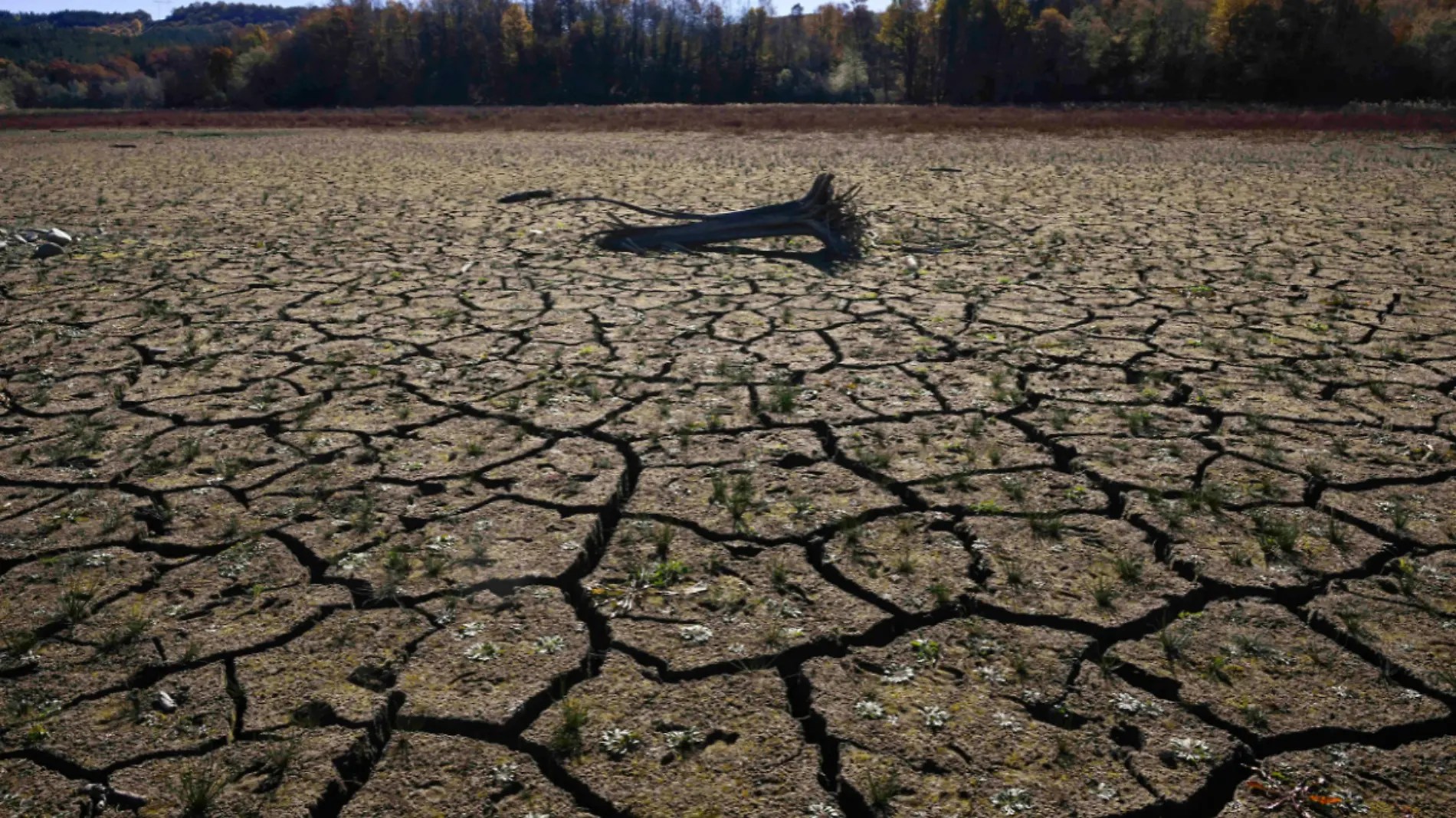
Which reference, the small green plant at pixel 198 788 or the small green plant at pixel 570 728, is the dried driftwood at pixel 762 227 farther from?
the small green plant at pixel 198 788

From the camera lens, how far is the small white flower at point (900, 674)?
6.77 feet

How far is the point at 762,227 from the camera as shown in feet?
22.8

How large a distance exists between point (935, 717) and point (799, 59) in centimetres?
6056

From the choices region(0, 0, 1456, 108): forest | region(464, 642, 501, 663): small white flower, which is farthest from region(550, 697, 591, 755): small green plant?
region(0, 0, 1456, 108): forest

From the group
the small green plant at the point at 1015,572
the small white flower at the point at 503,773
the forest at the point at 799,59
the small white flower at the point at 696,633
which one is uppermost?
the forest at the point at 799,59

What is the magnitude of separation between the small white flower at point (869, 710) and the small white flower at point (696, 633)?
0.42 m

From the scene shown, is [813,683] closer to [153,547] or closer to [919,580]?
[919,580]

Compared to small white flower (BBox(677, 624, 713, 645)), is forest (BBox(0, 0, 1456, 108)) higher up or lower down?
higher up

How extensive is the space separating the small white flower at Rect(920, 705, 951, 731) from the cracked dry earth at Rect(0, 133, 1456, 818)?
15mm

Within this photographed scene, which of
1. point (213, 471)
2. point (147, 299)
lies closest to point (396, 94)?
point (147, 299)

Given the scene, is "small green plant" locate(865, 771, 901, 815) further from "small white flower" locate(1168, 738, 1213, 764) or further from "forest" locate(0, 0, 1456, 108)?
"forest" locate(0, 0, 1456, 108)

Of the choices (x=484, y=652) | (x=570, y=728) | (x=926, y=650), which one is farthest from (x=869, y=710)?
(x=484, y=652)

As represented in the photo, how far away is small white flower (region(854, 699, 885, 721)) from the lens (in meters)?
1.95

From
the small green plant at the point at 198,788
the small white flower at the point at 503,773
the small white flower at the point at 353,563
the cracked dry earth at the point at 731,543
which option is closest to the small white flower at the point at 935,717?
the cracked dry earth at the point at 731,543
